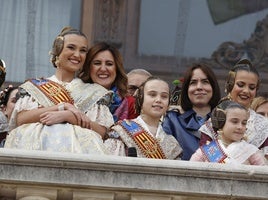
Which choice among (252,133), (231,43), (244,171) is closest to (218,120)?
(252,133)

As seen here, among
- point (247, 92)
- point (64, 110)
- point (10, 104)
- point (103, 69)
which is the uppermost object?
point (103, 69)

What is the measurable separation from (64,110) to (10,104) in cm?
123

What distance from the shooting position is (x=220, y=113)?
10211 mm

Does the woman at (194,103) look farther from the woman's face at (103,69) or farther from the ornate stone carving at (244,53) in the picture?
the ornate stone carving at (244,53)

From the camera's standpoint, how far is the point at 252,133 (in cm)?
1060

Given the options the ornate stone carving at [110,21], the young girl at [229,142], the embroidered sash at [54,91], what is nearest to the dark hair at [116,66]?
the embroidered sash at [54,91]

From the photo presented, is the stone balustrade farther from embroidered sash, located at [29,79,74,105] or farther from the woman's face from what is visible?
the woman's face

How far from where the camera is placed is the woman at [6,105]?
1052 centimetres

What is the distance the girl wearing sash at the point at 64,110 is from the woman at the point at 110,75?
5.3 inches

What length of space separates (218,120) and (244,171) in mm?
1427

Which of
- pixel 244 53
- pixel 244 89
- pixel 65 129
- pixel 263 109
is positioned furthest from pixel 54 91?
pixel 244 53

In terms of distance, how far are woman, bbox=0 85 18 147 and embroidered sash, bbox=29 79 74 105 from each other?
0.39m

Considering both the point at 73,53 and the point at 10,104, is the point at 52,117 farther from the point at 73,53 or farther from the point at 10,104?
the point at 10,104

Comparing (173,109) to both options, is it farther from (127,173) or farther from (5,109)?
(127,173)
